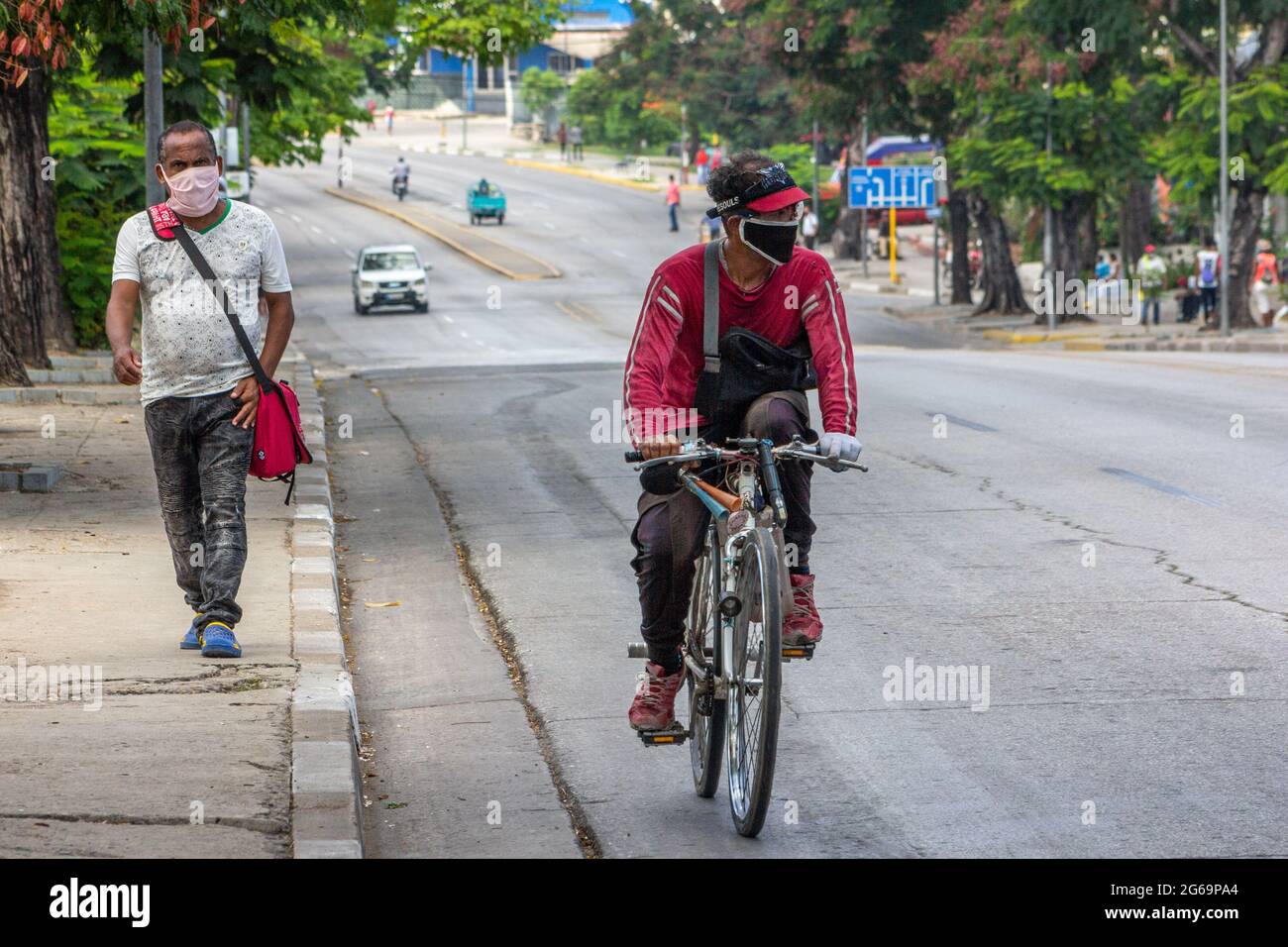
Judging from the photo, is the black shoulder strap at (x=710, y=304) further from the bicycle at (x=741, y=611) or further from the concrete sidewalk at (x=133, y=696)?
the concrete sidewalk at (x=133, y=696)

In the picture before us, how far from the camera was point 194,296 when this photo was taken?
25.1 ft

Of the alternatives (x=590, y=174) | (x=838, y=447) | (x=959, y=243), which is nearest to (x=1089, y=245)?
(x=959, y=243)

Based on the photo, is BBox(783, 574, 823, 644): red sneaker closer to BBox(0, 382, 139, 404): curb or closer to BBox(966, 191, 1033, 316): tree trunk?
BBox(0, 382, 139, 404): curb

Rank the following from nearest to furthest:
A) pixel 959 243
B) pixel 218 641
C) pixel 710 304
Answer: pixel 710 304, pixel 218 641, pixel 959 243

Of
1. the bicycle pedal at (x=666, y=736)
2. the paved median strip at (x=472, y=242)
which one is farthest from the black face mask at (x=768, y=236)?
the paved median strip at (x=472, y=242)

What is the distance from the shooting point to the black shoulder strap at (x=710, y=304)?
6.10 m

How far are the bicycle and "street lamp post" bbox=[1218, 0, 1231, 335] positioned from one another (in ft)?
99.2

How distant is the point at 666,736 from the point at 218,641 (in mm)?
2273

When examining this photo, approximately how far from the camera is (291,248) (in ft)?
222

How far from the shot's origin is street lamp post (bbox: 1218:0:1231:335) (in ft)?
113

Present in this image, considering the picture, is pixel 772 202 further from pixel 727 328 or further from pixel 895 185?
pixel 895 185

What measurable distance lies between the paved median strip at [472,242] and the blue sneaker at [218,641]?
5011 cm

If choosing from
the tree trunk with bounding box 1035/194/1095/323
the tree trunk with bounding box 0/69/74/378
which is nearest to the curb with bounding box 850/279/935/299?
the tree trunk with bounding box 1035/194/1095/323
